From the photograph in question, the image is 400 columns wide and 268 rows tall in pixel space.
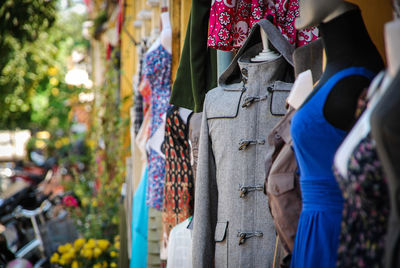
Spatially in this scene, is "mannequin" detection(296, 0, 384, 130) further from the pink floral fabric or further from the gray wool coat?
the pink floral fabric

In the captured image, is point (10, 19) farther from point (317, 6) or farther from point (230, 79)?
point (317, 6)

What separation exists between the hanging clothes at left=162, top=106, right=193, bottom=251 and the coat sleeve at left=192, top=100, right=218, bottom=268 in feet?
1.90

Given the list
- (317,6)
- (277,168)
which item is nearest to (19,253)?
(277,168)

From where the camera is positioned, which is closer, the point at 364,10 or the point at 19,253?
the point at 364,10

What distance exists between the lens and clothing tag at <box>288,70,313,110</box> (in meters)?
2.01

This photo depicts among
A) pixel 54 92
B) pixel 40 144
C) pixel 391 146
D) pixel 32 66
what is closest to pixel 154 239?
pixel 391 146

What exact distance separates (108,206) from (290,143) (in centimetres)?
477

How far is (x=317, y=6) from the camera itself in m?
1.84

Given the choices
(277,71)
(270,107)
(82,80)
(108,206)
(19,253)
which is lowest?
(19,253)

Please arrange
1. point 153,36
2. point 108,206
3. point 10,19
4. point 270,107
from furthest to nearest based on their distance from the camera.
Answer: point 10,19, point 108,206, point 153,36, point 270,107

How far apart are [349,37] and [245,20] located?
1.06m

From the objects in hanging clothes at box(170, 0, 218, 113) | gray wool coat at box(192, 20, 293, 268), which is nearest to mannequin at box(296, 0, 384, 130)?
gray wool coat at box(192, 20, 293, 268)

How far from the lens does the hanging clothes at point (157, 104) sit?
13.0ft

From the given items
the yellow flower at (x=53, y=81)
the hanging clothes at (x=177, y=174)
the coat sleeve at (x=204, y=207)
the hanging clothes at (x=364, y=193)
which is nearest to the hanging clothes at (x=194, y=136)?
the hanging clothes at (x=177, y=174)
